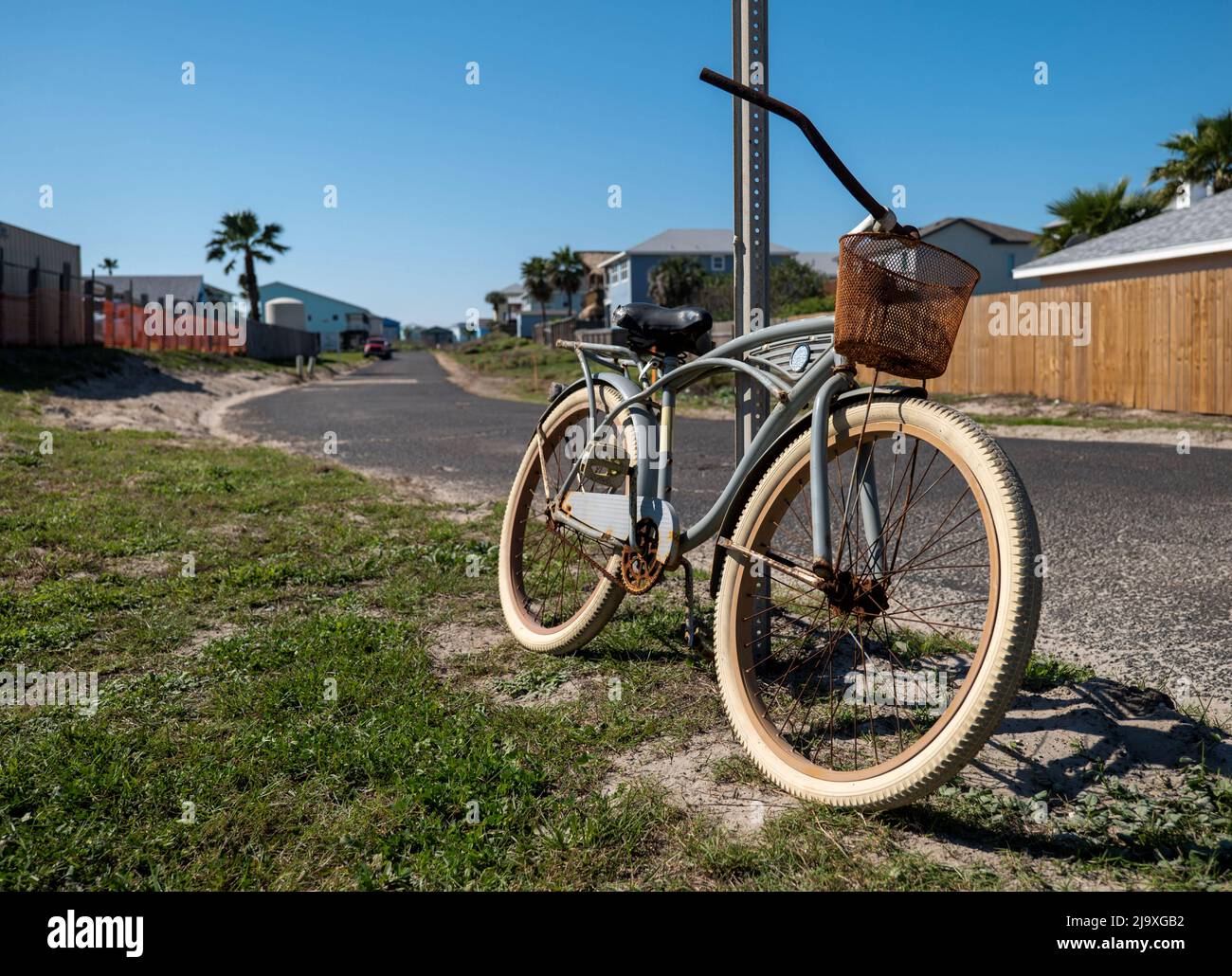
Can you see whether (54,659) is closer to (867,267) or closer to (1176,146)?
(867,267)

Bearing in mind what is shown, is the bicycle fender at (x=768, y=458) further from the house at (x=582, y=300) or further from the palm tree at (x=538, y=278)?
the palm tree at (x=538, y=278)

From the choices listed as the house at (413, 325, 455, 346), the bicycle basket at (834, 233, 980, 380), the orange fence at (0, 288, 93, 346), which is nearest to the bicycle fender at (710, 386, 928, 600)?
the bicycle basket at (834, 233, 980, 380)

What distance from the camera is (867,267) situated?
248 centimetres

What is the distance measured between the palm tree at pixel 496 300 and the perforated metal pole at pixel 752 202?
129 metres

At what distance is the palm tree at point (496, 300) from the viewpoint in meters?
130

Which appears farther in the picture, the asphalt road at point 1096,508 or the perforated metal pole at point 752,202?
the asphalt road at point 1096,508

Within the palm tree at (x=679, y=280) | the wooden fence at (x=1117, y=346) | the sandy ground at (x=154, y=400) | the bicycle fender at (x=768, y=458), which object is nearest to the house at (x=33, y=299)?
the sandy ground at (x=154, y=400)

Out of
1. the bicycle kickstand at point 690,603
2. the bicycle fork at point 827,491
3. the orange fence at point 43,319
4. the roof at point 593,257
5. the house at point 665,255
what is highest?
the roof at point 593,257

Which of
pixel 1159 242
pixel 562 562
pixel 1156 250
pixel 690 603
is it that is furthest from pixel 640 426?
pixel 1159 242

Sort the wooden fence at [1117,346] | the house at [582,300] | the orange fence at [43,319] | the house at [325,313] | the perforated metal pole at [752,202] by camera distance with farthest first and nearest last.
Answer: the house at [325,313], the house at [582,300], the orange fence at [43,319], the wooden fence at [1117,346], the perforated metal pole at [752,202]

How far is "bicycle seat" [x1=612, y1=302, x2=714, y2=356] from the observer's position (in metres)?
3.57

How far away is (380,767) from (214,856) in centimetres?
57
